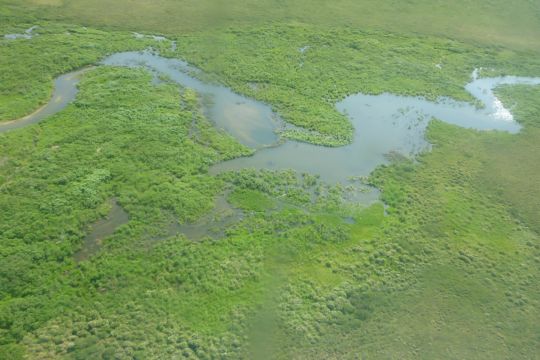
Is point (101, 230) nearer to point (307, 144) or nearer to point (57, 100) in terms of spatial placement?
point (57, 100)

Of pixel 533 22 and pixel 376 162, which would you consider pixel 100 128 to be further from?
pixel 533 22

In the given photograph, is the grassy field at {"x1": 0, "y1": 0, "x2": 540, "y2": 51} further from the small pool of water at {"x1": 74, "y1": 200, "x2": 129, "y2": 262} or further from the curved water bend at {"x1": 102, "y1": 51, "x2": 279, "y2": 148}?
the small pool of water at {"x1": 74, "y1": 200, "x2": 129, "y2": 262}

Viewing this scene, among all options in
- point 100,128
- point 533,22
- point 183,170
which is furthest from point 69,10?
point 533,22

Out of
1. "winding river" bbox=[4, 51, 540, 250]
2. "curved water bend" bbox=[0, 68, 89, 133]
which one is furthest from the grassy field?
"curved water bend" bbox=[0, 68, 89, 133]

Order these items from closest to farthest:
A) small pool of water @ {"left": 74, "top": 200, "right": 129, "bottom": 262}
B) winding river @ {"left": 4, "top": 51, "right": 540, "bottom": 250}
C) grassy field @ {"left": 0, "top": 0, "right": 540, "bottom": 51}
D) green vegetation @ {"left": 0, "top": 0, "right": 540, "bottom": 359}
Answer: green vegetation @ {"left": 0, "top": 0, "right": 540, "bottom": 359}
small pool of water @ {"left": 74, "top": 200, "right": 129, "bottom": 262}
winding river @ {"left": 4, "top": 51, "right": 540, "bottom": 250}
grassy field @ {"left": 0, "top": 0, "right": 540, "bottom": 51}

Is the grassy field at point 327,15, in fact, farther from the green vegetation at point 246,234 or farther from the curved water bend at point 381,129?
the curved water bend at point 381,129
